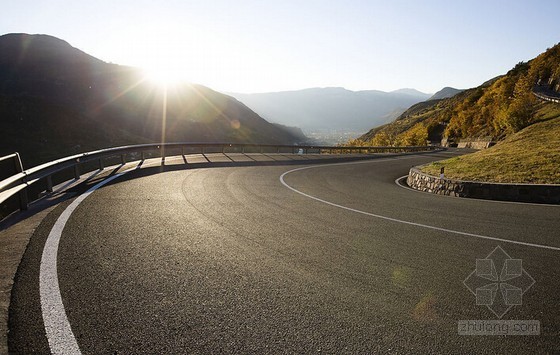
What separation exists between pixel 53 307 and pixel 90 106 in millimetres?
125635

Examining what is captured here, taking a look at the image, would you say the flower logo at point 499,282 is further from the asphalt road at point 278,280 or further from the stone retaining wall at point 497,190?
the stone retaining wall at point 497,190

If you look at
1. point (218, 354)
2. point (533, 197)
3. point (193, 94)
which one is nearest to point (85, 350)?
point (218, 354)

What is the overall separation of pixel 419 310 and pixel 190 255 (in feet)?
8.91

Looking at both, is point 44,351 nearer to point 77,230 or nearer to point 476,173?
point 77,230

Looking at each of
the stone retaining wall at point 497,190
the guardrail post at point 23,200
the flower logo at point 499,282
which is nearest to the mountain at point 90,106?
the guardrail post at point 23,200

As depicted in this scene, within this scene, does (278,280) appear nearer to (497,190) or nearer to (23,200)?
(23,200)

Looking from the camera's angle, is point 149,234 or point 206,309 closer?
point 206,309

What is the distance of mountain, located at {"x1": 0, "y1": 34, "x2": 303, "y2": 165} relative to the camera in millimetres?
49688

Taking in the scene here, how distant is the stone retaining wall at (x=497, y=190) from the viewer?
9195 mm

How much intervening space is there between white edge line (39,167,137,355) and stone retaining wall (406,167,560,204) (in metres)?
10.6

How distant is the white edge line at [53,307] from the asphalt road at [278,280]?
59 millimetres

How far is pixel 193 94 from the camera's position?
164 meters

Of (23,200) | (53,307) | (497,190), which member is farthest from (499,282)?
(23,200)

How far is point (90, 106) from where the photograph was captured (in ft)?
363
